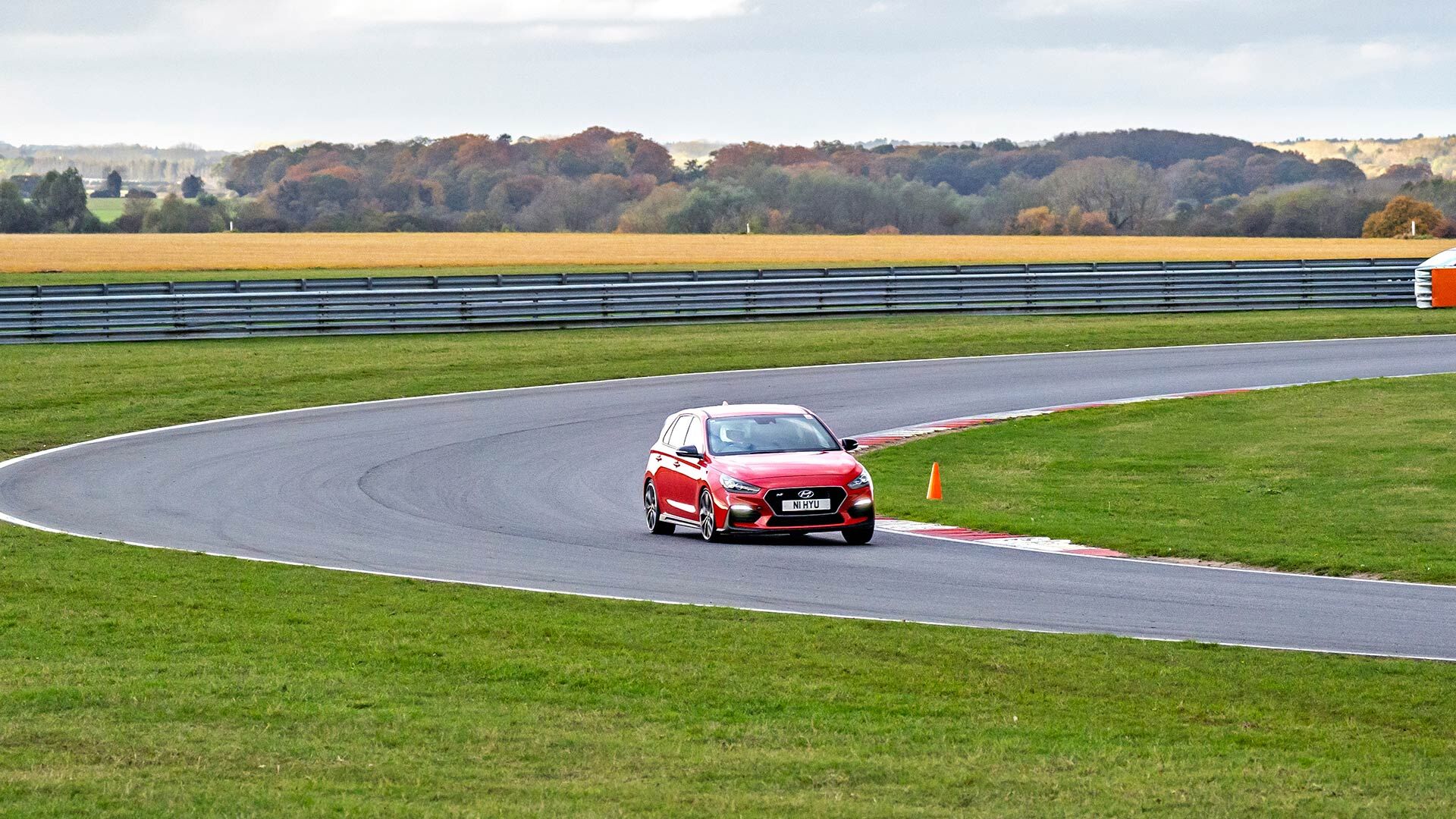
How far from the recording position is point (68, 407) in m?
29.7

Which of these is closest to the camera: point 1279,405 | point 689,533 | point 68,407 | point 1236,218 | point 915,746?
point 915,746

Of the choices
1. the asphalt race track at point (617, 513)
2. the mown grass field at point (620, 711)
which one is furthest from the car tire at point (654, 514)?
the mown grass field at point (620, 711)

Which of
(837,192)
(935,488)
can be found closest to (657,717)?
(935,488)

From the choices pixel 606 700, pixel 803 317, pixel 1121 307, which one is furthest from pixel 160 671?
pixel 1121 307

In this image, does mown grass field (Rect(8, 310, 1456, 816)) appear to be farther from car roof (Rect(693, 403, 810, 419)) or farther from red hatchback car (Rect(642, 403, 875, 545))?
car roof (Rect(693, 403, 810, 419))

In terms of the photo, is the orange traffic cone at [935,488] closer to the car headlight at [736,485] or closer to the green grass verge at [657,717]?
the car headlight at [736,485]

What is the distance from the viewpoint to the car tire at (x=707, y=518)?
17.3 meters

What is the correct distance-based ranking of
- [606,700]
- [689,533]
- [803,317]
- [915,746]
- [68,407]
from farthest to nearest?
[803,317]
[68,407]
[689,533]
[606,700]
[915,746]

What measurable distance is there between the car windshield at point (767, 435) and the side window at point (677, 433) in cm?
51

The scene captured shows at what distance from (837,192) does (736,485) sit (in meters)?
108

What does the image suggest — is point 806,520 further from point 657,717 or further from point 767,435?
point 657,717

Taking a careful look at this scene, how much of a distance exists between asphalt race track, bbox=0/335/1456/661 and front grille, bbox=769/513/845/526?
10.5 inches

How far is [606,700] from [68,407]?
2264 centimetres

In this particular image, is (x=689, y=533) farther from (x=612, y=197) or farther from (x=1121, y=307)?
(x=612, y=197)
